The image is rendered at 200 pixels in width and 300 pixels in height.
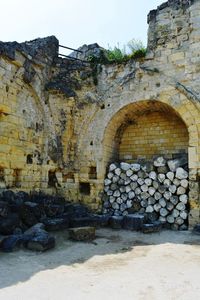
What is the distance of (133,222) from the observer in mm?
7145

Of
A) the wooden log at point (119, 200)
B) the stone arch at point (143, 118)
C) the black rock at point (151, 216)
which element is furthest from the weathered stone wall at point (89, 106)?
the black rock at point (151, 216)

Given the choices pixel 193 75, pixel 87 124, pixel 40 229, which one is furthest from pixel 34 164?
pixel 193 75

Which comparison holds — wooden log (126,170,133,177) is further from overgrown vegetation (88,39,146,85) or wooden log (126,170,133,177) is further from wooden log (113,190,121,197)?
overgrown vegetation (88,39,146,85)

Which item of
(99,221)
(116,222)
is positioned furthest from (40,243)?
(116,222)

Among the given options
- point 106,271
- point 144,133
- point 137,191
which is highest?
point 144,133

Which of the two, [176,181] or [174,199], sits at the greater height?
[176,181]

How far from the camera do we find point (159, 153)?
8773mm

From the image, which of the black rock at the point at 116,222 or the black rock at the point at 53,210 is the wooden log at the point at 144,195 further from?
the black rock at the point at 53,210

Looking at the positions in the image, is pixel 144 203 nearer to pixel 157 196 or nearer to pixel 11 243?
pixel 157 196

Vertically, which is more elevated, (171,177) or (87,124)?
(87,124)

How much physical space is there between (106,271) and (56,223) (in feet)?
9.29

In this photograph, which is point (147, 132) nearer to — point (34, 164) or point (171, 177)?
point (171, 177)

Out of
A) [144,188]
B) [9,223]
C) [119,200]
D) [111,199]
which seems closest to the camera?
[9,223]

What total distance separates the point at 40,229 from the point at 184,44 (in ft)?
20.6
